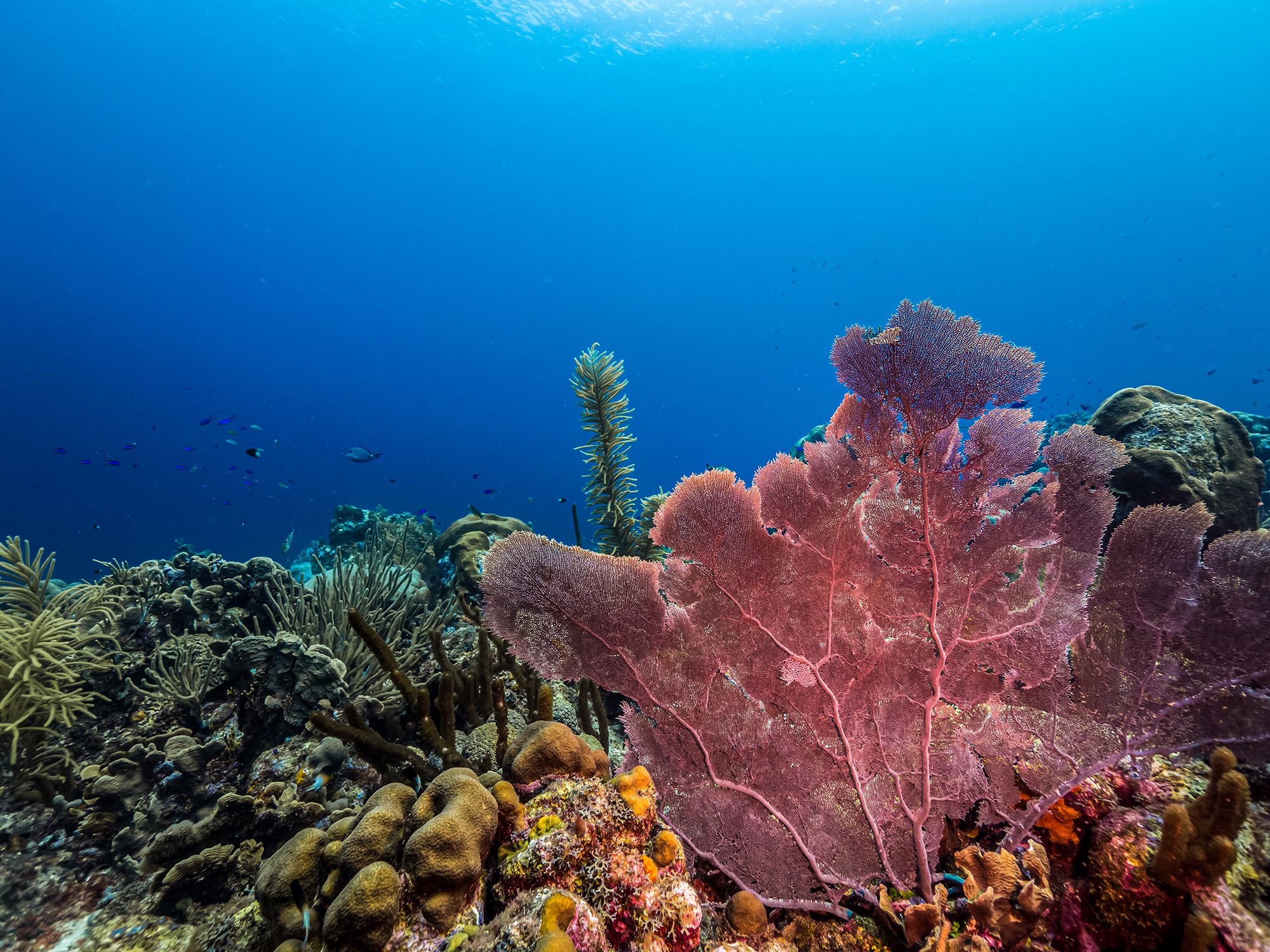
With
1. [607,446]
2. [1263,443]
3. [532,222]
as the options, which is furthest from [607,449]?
[532,222]

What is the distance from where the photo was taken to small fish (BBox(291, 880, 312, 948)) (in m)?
1.62

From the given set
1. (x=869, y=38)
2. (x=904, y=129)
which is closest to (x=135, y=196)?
(x=869, y=38)

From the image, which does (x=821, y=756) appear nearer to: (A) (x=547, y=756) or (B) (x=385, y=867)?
(A) (x=547, y=756)

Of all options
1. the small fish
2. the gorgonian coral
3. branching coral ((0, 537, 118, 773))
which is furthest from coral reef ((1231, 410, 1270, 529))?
branching coral ((0, 537, 118, 773))

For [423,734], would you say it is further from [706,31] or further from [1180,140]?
[1180,140]

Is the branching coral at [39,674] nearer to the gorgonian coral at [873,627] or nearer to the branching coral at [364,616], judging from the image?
the branching coral at [364,616]

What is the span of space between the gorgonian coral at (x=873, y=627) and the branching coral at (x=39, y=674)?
3.53 meters

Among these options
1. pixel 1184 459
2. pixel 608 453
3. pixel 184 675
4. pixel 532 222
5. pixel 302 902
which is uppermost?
pixel 532 222

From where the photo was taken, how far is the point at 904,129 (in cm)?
6994

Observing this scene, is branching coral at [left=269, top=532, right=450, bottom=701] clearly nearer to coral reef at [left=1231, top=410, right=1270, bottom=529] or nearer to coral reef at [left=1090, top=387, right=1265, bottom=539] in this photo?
coral reef at [left=1090, top=387, right=1265, bottom=539]

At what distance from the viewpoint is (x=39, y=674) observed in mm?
3236

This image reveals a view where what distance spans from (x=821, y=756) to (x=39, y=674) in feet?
16.4

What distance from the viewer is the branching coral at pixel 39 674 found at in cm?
309

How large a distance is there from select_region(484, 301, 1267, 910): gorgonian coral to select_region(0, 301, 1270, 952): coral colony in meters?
0.01
